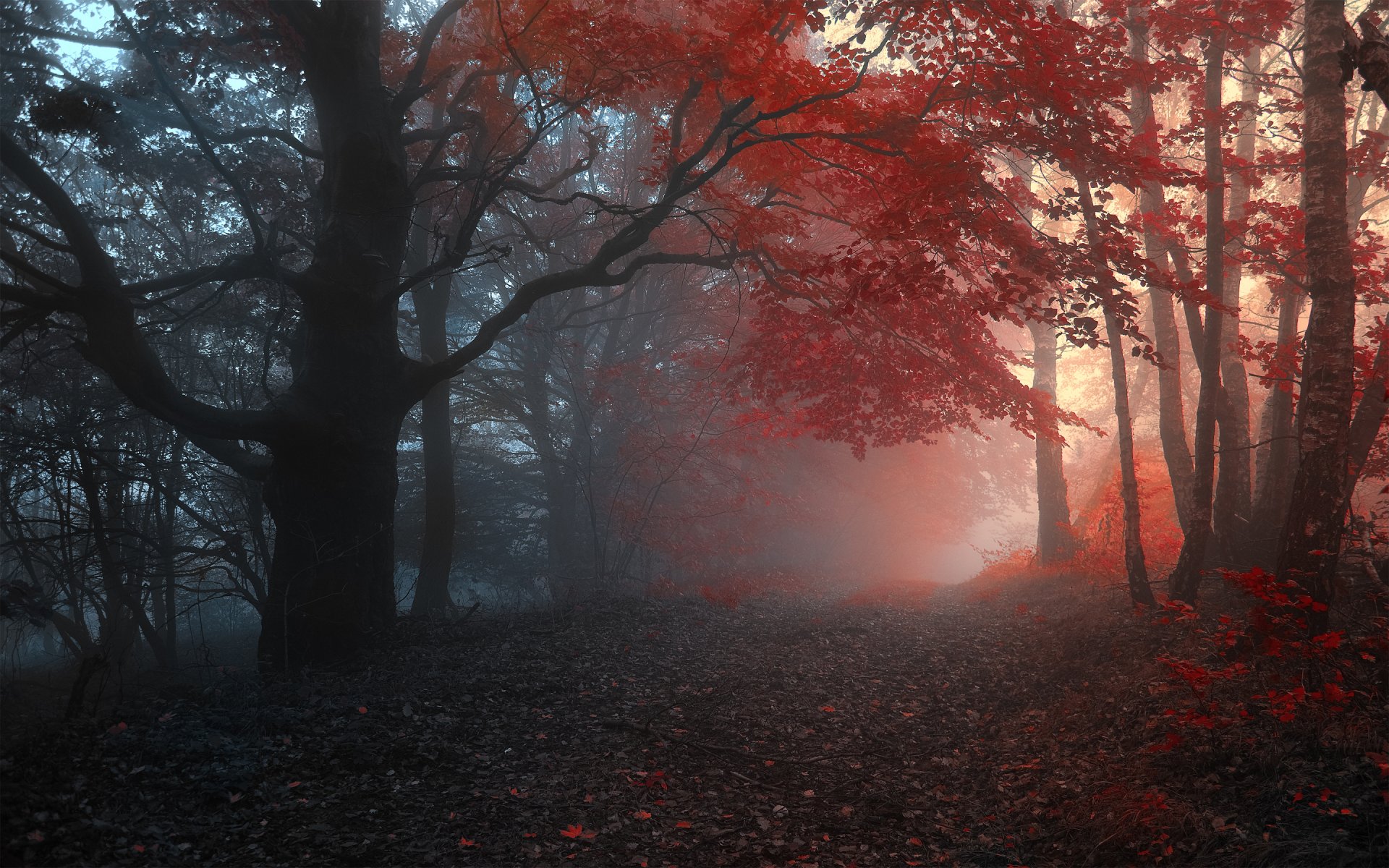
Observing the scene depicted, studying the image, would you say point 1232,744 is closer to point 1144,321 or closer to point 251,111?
point 251,111

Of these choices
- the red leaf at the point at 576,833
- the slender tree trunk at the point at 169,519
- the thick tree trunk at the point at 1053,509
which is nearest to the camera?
the red leaf at the point at 576,833

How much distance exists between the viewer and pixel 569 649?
25.8ft

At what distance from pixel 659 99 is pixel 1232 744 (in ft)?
35.2

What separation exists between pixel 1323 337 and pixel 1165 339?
4.15 metres

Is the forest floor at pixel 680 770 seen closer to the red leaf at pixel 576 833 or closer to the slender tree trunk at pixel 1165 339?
the red leaf at pixel 576 833

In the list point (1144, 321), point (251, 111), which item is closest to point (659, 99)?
point (251, 111)

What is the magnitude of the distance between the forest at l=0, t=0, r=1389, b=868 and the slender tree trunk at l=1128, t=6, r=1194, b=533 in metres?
0.08

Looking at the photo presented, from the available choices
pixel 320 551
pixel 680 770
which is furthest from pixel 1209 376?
pixel 320 551

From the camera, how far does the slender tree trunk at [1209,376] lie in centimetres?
768

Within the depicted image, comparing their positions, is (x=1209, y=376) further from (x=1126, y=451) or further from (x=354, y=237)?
(x=354, y=237)

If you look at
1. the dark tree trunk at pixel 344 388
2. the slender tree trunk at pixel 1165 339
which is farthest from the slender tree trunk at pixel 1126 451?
the dark tree trunk at pixel 344 388

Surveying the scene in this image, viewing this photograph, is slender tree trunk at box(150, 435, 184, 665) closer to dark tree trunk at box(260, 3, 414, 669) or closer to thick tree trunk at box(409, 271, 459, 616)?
thick tree trunk at box(409, 271, 459, 616)

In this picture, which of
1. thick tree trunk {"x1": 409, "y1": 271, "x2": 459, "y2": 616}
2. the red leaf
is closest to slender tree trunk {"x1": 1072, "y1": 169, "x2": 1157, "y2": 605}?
the red leaf

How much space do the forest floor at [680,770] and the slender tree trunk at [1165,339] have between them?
2.78 metres
